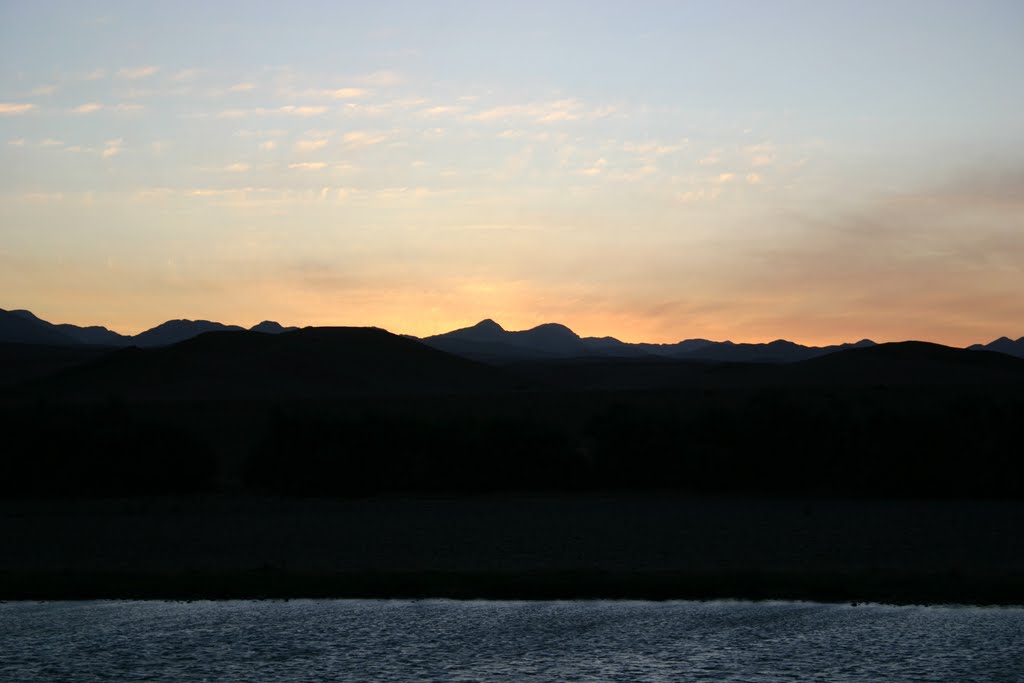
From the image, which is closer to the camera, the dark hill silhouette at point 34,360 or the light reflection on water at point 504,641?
the light reflection on water at point 504,641

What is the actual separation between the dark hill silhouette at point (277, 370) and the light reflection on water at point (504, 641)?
64.3 meters

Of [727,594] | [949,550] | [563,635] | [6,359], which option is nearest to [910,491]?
[949,550]

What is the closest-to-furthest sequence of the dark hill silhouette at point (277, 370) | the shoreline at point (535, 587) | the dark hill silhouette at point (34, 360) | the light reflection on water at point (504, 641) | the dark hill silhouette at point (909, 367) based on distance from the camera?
the light reflection on water at point (504, 641)
the shoreline at point (535, 587)
the dark hill silhouette at point (277, 370)
the dark hill silhouette at point (909, 367)
the dark hill silhouette at point (34, 360)

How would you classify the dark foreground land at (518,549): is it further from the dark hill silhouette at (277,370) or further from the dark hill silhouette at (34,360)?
the dark hill silhouette at (34,360)

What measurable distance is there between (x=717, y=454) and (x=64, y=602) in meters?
22.4

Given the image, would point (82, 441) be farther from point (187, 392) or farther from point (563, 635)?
point (187, 392)

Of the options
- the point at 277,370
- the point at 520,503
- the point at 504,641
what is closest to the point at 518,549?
the point at 504,641

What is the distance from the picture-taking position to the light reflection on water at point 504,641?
1297 centimetres

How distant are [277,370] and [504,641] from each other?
82772 millimetres

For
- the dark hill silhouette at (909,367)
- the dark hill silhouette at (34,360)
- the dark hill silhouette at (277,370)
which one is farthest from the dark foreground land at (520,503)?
the dark hill silhouette at (34,360)

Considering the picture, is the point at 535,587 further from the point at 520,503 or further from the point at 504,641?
the point at 520,503

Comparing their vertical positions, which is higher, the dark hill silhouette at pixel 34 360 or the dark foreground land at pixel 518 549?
the dark hill silhouette at pixel 34 360

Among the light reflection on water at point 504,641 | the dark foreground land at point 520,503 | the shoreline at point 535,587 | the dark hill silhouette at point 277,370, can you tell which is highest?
the dark hill silhouette at point 277,370

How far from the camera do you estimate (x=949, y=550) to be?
22.0 metres
